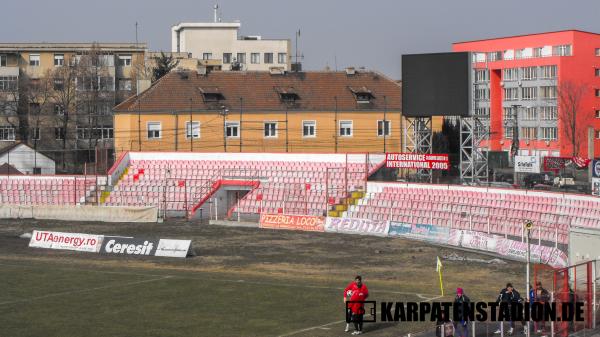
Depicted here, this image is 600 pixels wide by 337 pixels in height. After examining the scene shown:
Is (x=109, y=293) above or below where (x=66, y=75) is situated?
below

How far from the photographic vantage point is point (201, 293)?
4169 centimetres

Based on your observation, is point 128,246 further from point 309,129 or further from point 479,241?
point 309,129

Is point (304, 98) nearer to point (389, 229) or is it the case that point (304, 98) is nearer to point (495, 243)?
point (389, 229)

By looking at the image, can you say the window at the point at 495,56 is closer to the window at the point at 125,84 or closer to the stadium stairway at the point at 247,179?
the window at the point at 125,84

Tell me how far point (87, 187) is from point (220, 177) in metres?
11.1

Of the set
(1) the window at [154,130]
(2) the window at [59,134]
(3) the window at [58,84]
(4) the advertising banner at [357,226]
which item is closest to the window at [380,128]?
(1) the window at [154,130]

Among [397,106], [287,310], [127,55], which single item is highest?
[127,55]

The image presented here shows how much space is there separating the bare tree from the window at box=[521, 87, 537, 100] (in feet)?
18.8

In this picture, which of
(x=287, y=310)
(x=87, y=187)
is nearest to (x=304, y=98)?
(x=87, y=187)

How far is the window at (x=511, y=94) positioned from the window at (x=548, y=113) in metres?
4.98

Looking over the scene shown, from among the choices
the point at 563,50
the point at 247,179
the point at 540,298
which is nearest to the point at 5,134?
the point at 247,179

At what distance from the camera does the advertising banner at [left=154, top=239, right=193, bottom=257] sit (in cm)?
5281

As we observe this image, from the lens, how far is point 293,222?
2584 inches

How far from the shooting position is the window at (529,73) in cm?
11325
